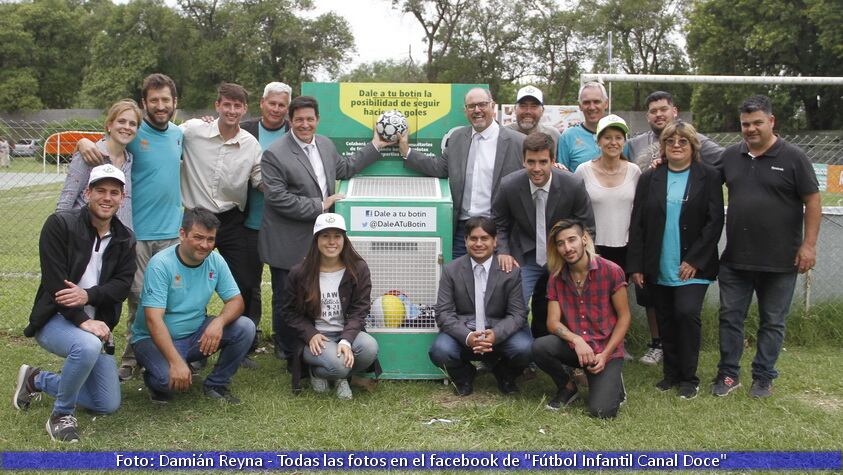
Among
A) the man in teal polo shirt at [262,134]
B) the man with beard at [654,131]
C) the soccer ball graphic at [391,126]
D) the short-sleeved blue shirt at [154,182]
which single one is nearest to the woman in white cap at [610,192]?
the man with beard at [654,131]

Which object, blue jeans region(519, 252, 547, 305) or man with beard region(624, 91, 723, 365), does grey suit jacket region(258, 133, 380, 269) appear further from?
man with beard region(624, 91, 723, 365)

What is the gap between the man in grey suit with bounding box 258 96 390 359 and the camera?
5172 millimetres

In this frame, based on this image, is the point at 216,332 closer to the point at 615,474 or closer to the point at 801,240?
the point at 615,474

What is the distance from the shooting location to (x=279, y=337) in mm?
5660

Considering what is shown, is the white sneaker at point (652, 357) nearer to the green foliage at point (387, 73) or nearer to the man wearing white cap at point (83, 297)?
the man wearing white cap at point (83, 297)

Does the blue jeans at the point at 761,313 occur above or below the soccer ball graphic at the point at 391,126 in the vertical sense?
below

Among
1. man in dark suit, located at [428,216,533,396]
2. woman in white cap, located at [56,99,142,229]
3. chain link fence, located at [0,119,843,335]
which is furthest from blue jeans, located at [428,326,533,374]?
chain link fence, located at [0,119,843,335]

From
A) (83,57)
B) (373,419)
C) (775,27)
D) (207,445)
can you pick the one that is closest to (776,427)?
(373,419)

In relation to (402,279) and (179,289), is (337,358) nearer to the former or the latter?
(402,279)

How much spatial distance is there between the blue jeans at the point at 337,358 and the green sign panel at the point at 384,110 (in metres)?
1.34

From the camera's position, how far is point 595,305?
4.66 meters

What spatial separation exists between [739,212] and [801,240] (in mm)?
437

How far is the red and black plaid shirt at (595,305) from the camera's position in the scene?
15.2 feet

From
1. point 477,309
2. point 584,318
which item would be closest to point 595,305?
point 584,318
